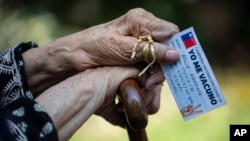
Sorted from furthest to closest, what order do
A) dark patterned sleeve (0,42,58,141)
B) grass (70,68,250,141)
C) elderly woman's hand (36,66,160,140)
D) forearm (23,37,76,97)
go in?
grass (70,68,250,141), forearm (23,37,76,97), elderly woman's hand (36,66,160,140), dark patterned sleeve (0,42,58,141)

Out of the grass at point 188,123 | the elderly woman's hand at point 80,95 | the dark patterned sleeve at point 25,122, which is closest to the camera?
the dark patterned sleeve at point 25,122

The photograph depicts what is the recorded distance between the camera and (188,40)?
0.87 m

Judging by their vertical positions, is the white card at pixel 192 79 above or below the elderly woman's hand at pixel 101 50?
below

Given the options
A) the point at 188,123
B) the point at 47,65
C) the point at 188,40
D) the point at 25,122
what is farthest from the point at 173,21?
the point at 25,122

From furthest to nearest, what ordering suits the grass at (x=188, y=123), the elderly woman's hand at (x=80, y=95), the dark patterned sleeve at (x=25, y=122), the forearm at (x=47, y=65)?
the grass at (x=188, y=123) < the forearm at (x=47, y=65) < the elderly woman's hand at (x=80, y=95) < the dark patterned sleeve at (x=25, y=122)

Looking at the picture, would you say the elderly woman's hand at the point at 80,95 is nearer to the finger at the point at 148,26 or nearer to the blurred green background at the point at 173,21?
the finger at the point at 148,26

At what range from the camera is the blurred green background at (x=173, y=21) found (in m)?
2.26

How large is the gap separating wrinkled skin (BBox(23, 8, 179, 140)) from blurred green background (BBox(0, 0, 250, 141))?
1259 mm

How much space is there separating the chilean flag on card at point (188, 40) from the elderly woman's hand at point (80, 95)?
0.11m

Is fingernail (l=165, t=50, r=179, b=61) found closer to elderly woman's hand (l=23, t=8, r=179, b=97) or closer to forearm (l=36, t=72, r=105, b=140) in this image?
elderly woman's hand (l=23, t=8, r=179, b=97)

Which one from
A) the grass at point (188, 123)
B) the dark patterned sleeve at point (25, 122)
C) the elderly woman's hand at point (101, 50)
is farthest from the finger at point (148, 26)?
the grass at point (188, 123)

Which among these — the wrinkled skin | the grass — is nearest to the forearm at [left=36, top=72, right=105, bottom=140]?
the wrinkled skin

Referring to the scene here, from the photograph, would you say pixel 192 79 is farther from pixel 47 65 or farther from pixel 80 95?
pixel 47 65

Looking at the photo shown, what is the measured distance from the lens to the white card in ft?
2.84
